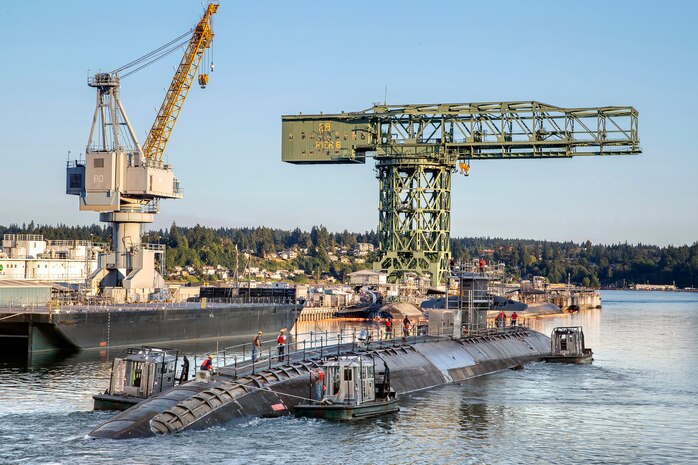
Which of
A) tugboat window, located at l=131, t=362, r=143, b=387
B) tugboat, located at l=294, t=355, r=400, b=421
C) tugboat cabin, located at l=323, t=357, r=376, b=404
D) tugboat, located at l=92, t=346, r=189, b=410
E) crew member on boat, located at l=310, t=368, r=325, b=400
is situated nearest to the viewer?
tugboat, located at l=294, t=355, r=400, b=421

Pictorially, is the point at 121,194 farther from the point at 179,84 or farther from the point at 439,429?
the point at 439,429

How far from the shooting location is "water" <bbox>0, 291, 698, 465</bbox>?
37031 millimetres

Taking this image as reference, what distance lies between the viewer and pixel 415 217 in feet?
375

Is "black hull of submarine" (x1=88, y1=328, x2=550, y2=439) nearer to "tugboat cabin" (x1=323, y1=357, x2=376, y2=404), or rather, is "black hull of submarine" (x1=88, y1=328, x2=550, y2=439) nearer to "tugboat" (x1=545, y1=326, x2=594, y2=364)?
"tugboat cabin" (x1=323, y1=357, x2=376, y2=404)

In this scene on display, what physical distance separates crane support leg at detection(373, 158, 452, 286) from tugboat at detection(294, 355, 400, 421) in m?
69.5

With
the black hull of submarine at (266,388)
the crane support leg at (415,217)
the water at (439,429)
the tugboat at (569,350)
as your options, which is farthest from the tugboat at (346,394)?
the crane support leg at (415,217)

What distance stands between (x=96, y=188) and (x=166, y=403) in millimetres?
62222

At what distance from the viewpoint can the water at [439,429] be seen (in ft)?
121

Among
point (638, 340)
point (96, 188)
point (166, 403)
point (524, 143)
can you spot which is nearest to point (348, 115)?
point (524, 143)

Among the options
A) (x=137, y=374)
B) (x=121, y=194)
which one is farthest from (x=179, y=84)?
(x=137, y=374)

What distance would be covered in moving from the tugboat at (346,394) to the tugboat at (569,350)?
31067 millimetres

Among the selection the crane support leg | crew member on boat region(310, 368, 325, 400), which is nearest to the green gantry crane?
the crane support leg

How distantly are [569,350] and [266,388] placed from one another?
36883mm

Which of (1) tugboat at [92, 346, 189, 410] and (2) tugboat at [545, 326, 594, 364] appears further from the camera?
(2) tugboat at [545, 326, 594, 364]
